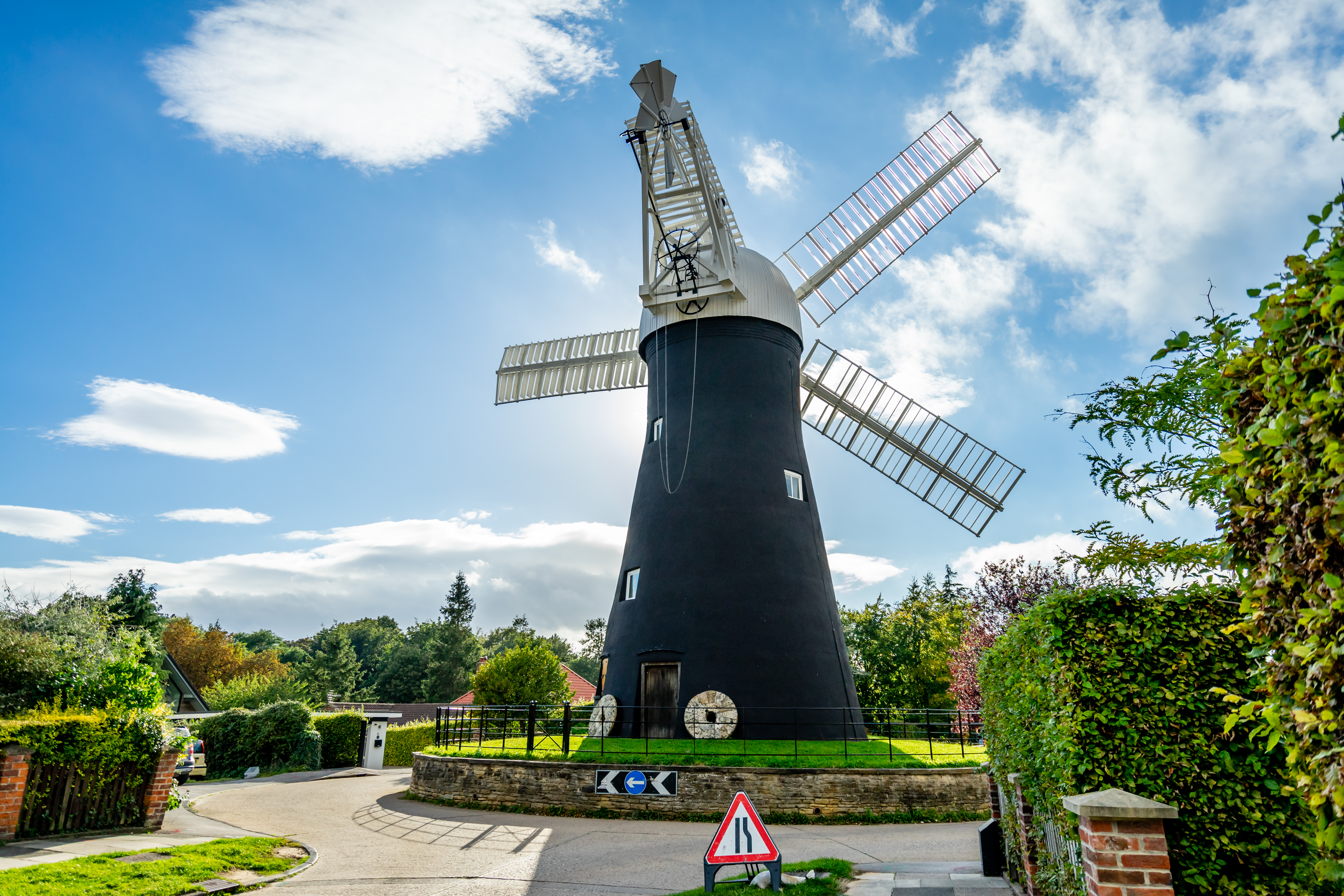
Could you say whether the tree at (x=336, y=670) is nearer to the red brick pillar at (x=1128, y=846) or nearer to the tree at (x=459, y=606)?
the tree at (x=459, y=606)

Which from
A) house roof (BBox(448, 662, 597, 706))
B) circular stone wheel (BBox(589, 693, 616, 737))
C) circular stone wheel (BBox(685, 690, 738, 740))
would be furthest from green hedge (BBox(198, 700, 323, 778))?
circular stone wheel (BBox(685, 690, 738, 740))

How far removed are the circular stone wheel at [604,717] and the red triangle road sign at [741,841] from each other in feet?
27.8

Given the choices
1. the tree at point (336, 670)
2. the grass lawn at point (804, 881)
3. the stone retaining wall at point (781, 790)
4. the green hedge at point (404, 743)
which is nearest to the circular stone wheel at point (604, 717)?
the stone retaining wall at point (781, 790)

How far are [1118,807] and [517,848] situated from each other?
8.09 metres

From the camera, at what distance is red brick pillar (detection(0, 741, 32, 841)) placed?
8.53 meters

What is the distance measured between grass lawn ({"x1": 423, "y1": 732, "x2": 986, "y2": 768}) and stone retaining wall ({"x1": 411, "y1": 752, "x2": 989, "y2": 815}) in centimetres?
11

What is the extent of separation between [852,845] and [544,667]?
18458 millimetres

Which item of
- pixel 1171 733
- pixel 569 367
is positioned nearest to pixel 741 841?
pixel 1171 733

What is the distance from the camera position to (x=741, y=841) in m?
6.22

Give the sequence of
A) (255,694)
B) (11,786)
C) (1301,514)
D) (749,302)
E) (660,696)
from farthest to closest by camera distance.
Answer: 1. (255,694)
2. (749,302)
3. (660,696)
4. (11,786)
5. (1301,514)

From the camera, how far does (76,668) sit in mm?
10773

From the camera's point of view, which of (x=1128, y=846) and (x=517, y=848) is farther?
(x=517, y=848)

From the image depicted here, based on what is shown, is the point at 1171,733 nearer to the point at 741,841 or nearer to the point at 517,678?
the point at 741,841

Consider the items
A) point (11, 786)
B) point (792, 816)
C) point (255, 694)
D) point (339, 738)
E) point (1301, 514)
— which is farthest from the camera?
point (255, 694)
